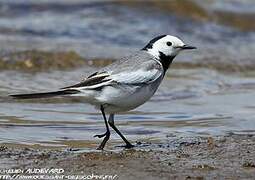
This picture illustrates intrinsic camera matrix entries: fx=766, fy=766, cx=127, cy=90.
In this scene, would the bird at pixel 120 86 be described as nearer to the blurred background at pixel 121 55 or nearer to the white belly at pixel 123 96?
the white belly at pixel 123 96

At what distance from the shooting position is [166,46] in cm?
804

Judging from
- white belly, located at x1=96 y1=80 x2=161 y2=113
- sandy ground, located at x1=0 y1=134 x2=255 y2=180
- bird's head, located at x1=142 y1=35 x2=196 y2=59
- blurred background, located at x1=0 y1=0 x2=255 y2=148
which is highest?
bird's head, located at x1=142 y1=35 x2=196 y2=59

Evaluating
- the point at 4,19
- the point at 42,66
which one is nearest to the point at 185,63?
the point at 42,66

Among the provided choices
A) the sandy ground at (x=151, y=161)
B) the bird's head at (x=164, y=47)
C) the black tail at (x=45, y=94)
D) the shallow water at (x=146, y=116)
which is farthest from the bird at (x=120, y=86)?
the shallow water at (x=146, y=116)

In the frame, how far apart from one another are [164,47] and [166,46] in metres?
0.02

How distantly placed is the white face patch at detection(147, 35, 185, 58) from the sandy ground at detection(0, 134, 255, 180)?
971 mm

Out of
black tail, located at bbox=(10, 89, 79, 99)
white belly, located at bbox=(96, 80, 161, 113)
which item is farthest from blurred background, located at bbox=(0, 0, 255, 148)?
black tail, located at bbox=(10, 89, 79, 99)

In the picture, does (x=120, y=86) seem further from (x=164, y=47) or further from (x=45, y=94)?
(x=164, y=47)

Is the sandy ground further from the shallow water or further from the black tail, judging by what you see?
the shallow water

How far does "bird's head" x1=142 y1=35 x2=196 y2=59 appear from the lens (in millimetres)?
8008

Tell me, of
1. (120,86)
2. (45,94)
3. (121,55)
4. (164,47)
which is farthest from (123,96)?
(121,55)

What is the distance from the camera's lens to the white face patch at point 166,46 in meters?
8.01

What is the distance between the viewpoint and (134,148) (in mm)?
7715

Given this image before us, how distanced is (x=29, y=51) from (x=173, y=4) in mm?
6967
